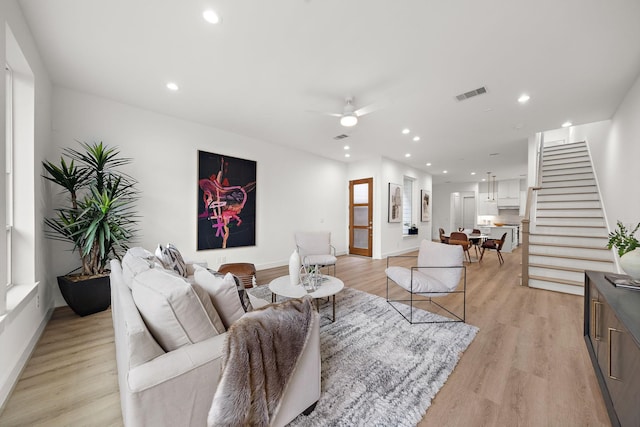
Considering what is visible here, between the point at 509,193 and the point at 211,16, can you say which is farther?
the point at 509,193

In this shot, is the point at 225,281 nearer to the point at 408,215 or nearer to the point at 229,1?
the point at 229,1

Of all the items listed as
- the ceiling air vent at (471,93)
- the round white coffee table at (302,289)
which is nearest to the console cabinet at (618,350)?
the round white coffee table at (302,289)

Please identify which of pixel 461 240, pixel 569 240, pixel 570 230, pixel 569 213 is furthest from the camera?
pixel 461 240

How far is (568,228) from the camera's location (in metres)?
4.47

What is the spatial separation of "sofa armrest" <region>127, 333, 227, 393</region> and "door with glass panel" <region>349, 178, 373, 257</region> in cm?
574

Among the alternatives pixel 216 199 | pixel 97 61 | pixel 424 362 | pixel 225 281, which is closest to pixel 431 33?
pixel 225 281

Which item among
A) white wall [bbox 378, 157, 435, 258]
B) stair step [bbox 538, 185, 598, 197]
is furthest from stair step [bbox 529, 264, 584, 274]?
white wall [bbox 378, 157, 435, 258]

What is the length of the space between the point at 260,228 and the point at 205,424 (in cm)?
405

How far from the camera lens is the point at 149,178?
3678mm

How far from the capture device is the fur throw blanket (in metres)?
1.01

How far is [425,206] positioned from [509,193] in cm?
417

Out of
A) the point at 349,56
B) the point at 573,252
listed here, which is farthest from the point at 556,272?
the point at 349,56

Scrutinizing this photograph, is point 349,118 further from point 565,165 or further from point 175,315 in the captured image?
point 565,165

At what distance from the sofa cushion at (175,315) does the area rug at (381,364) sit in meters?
0.82
